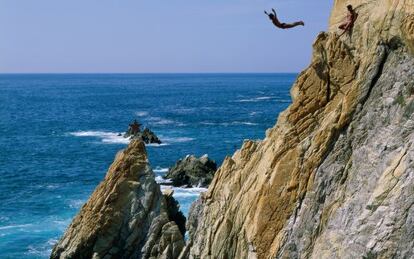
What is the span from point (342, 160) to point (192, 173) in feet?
129

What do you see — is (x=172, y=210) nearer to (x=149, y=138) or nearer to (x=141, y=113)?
(x=149, y=138)

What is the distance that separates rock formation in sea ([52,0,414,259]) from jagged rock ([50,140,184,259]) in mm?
3811

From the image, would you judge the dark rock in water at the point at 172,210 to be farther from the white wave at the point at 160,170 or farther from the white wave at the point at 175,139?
the white wave at the point at 175,139

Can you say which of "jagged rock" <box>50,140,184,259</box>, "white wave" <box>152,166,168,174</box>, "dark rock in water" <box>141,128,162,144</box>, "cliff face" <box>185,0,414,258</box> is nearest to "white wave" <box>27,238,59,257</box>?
"jagged rock" <box>50,140,184,259</box>

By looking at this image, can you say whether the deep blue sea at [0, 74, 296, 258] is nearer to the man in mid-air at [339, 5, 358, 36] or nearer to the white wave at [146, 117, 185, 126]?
the white wave at [146, 117, 185, 126]

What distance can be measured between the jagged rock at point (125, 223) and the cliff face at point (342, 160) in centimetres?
626

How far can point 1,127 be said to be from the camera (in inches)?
4493

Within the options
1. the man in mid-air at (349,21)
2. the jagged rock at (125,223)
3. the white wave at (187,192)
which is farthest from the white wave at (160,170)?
the man in mid-air at (349,21)

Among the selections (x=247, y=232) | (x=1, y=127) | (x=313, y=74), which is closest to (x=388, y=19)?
(x=313, y=74)

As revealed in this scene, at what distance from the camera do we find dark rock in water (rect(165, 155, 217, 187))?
192 ft

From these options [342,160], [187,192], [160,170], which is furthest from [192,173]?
[342,160]

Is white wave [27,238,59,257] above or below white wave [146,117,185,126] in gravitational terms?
above

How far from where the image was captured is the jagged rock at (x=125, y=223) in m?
31.3

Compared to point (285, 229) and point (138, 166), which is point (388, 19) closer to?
point (285, 229)
